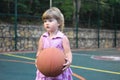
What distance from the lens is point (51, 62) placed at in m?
4.69

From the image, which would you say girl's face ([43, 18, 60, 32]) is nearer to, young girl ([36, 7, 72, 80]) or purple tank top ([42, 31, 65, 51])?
young girl ([36, 7, 72, 80])

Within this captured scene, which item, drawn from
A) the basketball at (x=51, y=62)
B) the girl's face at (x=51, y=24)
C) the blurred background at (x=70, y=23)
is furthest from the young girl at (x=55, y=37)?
the blurred background at (x=70, y=23)

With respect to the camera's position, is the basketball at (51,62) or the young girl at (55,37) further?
the young girl at (55,37)

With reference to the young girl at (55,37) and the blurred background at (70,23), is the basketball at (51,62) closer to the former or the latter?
the young girl at (55,37)

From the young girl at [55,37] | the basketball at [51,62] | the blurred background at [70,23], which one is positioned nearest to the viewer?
the basketball at [51,62]

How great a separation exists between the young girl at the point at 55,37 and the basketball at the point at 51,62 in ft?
0.35

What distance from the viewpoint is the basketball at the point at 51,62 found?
4672 millimetres

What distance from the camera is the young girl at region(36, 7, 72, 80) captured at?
4.80 m

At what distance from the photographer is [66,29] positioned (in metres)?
22.7

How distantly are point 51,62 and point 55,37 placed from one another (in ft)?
1.22

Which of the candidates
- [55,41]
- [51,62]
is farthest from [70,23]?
[51,62]

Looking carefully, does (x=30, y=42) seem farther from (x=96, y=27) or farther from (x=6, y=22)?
(x=96, y=27)

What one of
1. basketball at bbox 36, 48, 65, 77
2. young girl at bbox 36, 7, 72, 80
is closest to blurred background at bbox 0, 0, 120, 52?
young girl at bbox 36, 7, 72, 80

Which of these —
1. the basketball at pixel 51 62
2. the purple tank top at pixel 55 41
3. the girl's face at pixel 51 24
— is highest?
the girl's face at pixel 51 24
